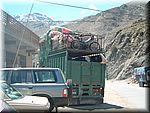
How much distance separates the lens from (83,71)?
17.7m

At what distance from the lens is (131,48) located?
250 ft

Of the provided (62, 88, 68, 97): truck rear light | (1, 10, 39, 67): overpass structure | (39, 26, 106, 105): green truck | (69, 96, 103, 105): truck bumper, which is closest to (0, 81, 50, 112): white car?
(62, 88, 68, 97): truck rear light

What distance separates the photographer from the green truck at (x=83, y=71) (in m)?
17.2

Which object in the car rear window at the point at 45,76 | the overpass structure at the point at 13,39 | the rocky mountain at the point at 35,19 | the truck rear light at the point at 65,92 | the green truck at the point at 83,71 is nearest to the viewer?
the truck rear light at the point at 65,92

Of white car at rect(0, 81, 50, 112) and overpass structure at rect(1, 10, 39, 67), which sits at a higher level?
overpass structure at rect(1, 10, 39, 67)

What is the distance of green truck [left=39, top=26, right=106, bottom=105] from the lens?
17219 mm

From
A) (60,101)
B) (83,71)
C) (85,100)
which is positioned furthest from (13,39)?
(60,101)

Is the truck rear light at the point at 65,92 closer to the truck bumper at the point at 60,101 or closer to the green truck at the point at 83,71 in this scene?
the truck bumper at the point at 60,101

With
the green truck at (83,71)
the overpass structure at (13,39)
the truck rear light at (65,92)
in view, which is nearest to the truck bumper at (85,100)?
the green truck at (83,71)

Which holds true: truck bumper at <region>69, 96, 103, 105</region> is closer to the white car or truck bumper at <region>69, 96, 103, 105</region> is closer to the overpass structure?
the overpass structure

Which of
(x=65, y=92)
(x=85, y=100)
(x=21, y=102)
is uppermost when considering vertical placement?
(x=65, y=92)

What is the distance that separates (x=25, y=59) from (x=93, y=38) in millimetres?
22131

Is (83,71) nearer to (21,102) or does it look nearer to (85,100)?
(85,100)

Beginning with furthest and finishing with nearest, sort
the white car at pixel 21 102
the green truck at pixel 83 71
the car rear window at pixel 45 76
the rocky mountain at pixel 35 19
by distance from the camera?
the rocky mountain at pixel 35 19, the green truck at pixel 83 71, the car rear window at pixel 45 76, the white car at pixel 21 102
